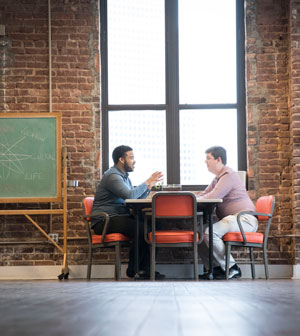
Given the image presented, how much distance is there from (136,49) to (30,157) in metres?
1.82

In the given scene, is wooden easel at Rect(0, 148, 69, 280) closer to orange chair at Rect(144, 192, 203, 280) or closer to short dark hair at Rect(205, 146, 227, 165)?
orange chair at Rect(144, 192, 203, 280)

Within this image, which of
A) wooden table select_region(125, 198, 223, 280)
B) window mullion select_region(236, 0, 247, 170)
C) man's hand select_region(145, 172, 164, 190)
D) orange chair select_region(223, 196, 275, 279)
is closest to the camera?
wooden table select_region(125, 198, 223, 280)

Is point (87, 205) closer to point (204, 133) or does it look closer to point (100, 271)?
point (100, 271)

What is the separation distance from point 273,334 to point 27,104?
22.0 ft

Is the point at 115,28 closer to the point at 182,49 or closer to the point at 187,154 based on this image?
the point at 182,49

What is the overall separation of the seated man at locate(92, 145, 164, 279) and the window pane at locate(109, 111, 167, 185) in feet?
2.42

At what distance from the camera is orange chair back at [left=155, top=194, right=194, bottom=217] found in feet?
18.0

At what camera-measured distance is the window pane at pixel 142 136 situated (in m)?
7.21

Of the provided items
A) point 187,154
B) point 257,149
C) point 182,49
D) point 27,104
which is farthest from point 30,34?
point 257,149

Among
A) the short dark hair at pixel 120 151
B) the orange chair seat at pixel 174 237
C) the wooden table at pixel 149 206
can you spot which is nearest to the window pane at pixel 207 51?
the short dark hair at pixel 120 151

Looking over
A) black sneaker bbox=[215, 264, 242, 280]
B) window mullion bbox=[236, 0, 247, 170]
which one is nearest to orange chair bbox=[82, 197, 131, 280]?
black sneaker bbox=[215, 264, 242, 280]

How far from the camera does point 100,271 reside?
6.87 meters

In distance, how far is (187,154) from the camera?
722 centimetres

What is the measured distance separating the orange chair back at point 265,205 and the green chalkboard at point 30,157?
1996mm
